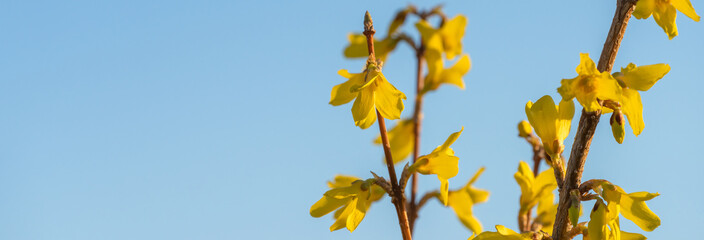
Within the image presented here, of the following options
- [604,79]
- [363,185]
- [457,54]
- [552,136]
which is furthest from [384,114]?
[457,54]

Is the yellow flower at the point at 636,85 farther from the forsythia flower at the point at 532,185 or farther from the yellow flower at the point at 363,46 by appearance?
the yellow flower at the point at 363,46

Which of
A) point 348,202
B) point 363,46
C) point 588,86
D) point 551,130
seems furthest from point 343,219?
point 363,46

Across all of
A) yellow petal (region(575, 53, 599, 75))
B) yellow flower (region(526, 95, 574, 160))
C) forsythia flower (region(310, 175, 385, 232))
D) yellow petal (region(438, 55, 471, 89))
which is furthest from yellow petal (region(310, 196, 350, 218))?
yellow petal (region(438, 55, 471, 89))

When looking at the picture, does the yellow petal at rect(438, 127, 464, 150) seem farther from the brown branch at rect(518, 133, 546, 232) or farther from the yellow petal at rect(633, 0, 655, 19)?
the brown branch at rect(518, 133, 546, 232)

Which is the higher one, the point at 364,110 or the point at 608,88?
the point at 364,110

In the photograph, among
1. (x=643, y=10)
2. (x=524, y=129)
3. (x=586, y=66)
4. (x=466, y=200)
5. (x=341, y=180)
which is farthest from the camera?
(x=466, y=200)

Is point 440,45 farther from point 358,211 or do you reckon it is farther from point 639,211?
point 639,211
